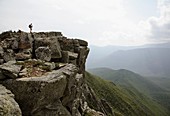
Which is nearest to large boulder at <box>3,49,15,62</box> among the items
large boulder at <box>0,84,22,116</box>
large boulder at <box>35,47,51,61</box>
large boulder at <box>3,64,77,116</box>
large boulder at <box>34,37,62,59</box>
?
large boulder at <box>35,47,51,61</box>

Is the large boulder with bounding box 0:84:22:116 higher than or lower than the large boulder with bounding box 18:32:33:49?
lower

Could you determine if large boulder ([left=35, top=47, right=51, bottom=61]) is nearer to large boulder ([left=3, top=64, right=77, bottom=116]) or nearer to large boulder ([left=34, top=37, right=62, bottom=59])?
large boulder ([left=34, top=37, right=62, bottom=59])

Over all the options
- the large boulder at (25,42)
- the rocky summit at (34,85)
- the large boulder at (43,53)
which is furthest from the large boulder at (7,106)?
the large boulder at (25,42)

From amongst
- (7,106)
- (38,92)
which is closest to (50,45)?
(38,92)

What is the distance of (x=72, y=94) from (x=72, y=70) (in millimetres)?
3887

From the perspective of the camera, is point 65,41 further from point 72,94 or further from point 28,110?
point 28,110

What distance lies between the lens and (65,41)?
5031cm

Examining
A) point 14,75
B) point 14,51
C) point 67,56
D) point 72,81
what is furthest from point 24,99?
point 67,56

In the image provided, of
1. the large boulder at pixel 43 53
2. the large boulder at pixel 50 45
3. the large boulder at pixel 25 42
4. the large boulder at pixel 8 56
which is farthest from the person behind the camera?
the large boulder at pixel 50 45

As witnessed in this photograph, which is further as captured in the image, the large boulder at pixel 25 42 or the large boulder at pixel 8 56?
the large boulder at pixel 25 42

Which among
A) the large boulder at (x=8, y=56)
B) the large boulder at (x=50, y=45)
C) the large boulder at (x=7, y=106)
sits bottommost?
the large boulder at (x=7, y=106)

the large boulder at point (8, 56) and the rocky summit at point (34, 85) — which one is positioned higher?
the large boulder at point (8, 56)

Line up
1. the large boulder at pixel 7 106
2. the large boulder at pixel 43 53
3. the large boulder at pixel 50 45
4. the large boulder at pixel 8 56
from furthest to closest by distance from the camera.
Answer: the large boulder at pixel 50 45 → the large boulder at pixel 43 53 → the large boulder at pixel 8 56 → the large boulder at pixel 7 106

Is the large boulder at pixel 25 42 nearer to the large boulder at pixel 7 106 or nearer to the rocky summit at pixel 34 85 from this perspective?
the rocky summit at pixel 34 85
